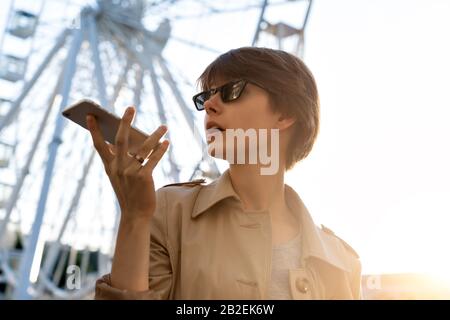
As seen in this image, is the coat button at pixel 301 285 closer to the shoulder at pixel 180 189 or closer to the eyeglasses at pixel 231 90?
the shoulder at pixel 180 189

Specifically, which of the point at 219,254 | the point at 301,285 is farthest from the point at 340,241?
the point at 219,254

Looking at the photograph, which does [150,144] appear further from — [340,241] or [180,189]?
[340,241]

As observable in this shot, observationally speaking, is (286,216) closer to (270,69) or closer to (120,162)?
(270,69)

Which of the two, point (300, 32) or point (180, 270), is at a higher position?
point (300, 32)

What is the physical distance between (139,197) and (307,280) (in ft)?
1.80

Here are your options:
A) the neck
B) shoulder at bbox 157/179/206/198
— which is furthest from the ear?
shoulder at bbox 157/179/206/198

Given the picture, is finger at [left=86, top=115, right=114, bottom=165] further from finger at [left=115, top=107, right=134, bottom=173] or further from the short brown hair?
the short brown hair

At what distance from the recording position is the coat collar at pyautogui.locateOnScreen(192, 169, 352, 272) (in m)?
1.64

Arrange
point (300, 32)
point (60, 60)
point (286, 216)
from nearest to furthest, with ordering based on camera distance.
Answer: point (286, 216) < point (300, 32) < point (60, 60)

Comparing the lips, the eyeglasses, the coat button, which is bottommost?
the coat button

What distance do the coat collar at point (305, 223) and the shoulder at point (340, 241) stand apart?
11mm

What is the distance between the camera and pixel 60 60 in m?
9.32

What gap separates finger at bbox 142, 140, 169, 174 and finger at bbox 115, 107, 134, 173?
5 centimetres
